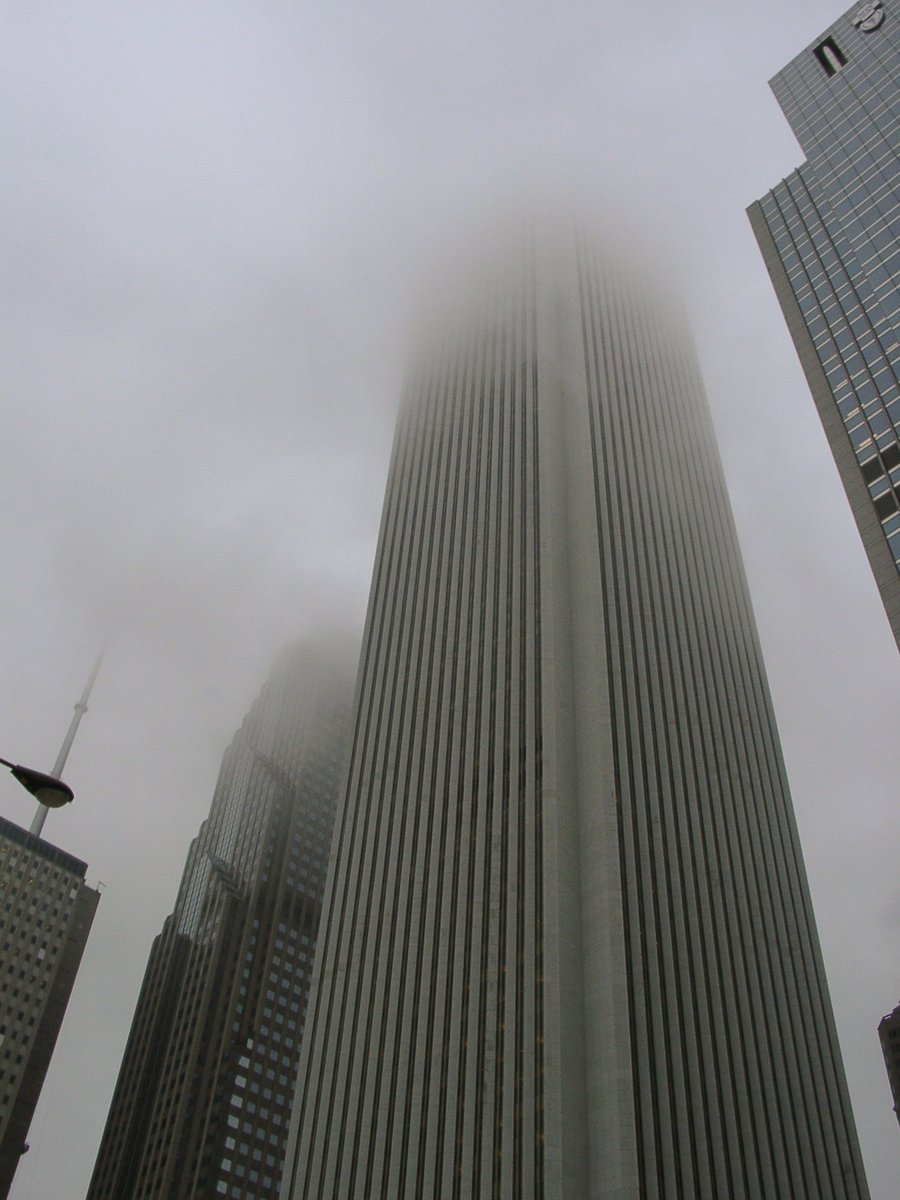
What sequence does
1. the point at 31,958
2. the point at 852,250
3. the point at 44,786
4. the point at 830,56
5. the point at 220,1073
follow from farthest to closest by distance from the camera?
the point at 220,1073 → the point at 31,958 → the point at 830,56 → the point at 852,250 → the point at 44,786

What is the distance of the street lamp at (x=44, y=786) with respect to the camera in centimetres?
1748

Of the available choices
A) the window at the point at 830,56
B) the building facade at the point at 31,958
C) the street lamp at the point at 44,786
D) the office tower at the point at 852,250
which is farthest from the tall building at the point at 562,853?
the building facade at the point at 31,958

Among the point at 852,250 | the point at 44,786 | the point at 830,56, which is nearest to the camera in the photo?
the point at 44,786

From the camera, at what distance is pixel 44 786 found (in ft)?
58.4

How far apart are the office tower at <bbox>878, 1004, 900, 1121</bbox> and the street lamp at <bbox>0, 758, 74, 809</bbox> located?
195 meters

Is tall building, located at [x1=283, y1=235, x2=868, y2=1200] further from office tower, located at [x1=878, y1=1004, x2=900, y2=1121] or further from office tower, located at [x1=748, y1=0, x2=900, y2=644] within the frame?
office tower, located at [x1=878, y1=1004, x2=900, y2=1121]


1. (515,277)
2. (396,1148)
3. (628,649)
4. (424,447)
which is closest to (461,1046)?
(396,1148)

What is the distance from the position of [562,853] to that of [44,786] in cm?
7448

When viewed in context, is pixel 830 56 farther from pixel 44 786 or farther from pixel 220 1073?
pixel 220 1073

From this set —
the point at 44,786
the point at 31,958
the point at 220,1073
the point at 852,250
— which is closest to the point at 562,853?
the point at 852,250

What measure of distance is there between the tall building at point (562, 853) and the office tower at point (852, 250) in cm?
3509

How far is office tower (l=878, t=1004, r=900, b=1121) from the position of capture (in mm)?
177250

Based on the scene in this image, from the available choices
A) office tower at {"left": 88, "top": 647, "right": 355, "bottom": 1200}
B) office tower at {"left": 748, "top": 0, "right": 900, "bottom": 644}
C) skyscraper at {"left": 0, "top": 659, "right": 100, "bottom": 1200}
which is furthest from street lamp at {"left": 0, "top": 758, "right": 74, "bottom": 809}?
office tower at {"left": 88, "top": 647, "right": 355, "bottom": 1200}

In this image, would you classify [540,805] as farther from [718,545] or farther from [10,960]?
[10,960]
